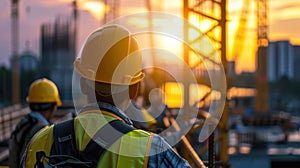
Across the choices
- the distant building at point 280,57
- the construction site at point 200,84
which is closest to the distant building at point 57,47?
the construction site at point 200,84

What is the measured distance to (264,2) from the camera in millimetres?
50156

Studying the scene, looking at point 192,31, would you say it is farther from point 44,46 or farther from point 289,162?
point 44,46

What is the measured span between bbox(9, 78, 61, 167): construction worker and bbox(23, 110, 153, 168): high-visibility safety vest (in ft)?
5.92

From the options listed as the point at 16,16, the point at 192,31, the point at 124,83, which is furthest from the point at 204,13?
the point at 16,16

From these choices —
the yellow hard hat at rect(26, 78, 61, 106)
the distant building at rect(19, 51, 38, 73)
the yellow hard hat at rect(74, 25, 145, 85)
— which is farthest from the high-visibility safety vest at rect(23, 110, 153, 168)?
the distant building at rect(19, 51, 38, 73)

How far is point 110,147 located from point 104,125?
10cm

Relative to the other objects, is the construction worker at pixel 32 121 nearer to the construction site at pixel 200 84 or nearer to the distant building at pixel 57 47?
the construction site at pixel 200 84

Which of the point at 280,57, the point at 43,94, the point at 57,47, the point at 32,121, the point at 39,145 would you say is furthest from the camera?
the point at 280,57

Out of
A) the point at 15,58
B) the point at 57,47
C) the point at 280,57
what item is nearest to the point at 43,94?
the point at 15,58

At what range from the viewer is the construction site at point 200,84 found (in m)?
6.30

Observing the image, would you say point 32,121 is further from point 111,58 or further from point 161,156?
point 161,156

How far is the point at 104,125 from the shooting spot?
1.99 metres

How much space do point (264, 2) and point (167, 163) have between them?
50246mm

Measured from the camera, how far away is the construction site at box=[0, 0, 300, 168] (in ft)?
20.7
